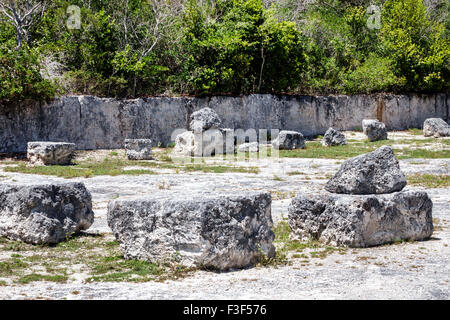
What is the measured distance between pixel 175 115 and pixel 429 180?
1388 cm

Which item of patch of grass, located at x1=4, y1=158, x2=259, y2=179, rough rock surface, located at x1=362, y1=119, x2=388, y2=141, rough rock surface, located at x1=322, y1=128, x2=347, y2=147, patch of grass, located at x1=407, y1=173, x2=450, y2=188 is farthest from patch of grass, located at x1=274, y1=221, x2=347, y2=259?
rough rock surface, located at x1=362, y1=119, x2=388, y2=141

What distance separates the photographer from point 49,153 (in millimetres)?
18172

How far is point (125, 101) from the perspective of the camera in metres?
24.0

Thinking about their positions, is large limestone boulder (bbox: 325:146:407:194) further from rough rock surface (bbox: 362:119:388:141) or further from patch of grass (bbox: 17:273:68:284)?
rough rock surface (bbox: 362:119:388:141)

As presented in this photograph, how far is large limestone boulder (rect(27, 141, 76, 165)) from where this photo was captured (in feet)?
59.6

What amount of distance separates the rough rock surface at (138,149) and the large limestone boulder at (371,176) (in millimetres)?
13175

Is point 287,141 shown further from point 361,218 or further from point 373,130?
point 361,218

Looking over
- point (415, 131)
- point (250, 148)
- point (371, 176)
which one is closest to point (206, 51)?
point (250, 148)

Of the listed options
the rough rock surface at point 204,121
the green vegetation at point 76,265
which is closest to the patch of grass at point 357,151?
the rough rock surface at point 204,121

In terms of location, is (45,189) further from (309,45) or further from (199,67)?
(309,45)

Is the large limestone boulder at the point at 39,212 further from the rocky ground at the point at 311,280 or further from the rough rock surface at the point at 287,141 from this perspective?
the rough rock surface at the point at 287,141

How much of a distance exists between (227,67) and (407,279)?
22.3m

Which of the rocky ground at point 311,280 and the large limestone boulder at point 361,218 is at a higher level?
the large limestone boulder at point 361,218

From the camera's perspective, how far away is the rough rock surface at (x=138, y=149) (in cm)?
2036
